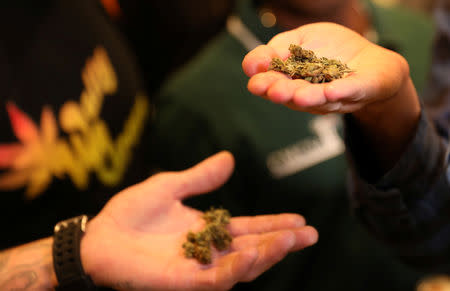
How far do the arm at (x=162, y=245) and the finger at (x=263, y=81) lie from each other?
0.20 metres

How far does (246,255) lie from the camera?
1.58 ft

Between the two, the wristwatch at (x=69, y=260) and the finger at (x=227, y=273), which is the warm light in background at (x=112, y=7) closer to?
the wristwatch at (x=69, y=260)

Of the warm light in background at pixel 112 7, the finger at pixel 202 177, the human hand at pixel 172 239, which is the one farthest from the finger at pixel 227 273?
the warm light in background at pixel 112 7

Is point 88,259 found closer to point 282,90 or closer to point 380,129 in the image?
point 282,90

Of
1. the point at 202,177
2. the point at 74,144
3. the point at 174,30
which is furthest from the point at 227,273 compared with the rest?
the point at 174,30

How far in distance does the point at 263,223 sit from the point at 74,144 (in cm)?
39

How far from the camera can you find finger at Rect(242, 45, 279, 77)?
0.45 metres

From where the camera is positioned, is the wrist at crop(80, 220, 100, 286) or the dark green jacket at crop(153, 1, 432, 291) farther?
the dark green jacket at crop(153, 1, 432, 291)

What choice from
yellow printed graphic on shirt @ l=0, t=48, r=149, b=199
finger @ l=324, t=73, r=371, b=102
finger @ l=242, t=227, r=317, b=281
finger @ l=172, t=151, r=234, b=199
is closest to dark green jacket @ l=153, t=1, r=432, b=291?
yellow printed graphic on shirt @ l=0, t=48, r=149, b=199

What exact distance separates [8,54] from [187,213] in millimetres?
410

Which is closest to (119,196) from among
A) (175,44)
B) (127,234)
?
(127,234)

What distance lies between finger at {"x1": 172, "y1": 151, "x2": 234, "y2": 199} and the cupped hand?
0.20 meters

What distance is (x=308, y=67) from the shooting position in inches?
18.1

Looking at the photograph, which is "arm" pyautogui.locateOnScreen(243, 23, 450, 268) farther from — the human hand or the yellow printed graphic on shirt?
the yellow printed graphic on shirt
